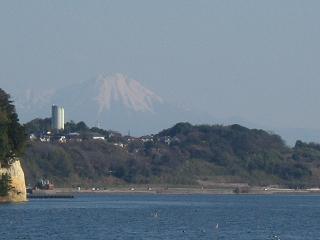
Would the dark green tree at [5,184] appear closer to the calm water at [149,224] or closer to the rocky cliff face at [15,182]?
the rocky cliff face at [15,182]

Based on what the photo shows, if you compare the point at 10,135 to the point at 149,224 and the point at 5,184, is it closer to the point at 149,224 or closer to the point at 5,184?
the point at 5,184

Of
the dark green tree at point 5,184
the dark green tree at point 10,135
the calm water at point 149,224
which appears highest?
the dark green tree at point 10,135

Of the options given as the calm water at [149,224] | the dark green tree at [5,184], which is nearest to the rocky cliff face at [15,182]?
the dark green tree at [5,184]

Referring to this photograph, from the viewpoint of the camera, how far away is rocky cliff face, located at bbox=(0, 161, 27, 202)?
135 metres

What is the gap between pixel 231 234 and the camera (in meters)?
94.2

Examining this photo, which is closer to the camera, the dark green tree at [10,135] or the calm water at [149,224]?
the calm water at [149,224]

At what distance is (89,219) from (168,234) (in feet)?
66.5

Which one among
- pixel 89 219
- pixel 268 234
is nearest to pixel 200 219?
pixel 89 219

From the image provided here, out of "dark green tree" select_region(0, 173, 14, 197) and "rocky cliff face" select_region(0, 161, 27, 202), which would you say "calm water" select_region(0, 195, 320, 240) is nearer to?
"dark green tree" select_region(0, 173, 14, 197)

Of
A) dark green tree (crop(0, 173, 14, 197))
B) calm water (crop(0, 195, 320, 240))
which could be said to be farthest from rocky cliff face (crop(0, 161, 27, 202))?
calm water (crop(0, 195, 320, 240))

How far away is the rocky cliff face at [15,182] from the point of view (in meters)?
135

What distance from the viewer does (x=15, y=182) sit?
137 meters

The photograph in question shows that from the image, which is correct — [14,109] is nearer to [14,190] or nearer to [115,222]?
[14,190]

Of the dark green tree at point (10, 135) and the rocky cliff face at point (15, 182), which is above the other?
the dark green tree at point (10, 135)
